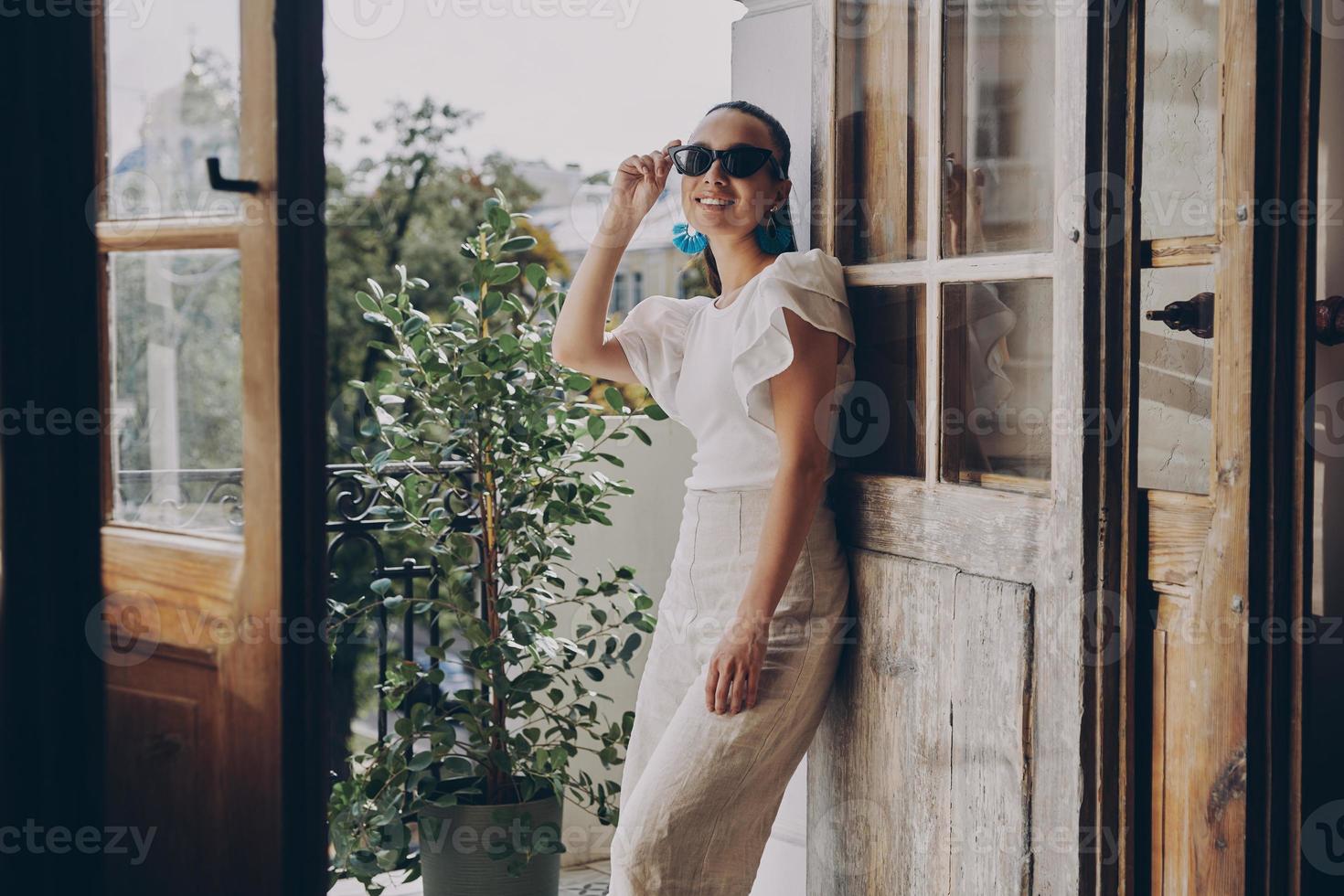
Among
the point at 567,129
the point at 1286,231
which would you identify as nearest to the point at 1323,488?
the point at 1286,231

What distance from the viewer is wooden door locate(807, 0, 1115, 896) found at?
1.67 metres

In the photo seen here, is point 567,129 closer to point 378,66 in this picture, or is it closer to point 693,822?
point 378,66

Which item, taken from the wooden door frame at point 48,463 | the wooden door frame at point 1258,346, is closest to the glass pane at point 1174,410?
the wooden door frame at point 1258,346

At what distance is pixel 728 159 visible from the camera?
79.3 inches

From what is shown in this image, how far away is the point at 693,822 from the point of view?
190 centimetres

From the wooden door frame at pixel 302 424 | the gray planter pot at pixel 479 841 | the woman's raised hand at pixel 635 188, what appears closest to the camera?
the wooden door frame at pixel 302 424

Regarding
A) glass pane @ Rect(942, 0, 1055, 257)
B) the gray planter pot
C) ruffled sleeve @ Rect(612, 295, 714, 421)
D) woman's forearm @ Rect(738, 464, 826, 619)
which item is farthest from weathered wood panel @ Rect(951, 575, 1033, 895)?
the gray planter pot

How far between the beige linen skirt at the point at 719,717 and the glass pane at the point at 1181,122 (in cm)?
69

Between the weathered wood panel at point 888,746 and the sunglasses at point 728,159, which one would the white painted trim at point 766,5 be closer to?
the sunglasses at point 728,159

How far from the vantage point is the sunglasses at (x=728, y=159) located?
79.3 inches

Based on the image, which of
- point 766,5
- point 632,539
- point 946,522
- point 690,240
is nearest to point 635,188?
point 690,240

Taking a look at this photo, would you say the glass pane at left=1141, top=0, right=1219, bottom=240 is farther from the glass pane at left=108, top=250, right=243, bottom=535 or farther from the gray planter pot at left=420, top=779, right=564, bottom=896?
the gray planter pot at left=420, top=779, right=564, bottom=896

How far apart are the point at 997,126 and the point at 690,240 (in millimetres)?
571

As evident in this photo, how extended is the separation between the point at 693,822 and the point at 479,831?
93 centimetres
